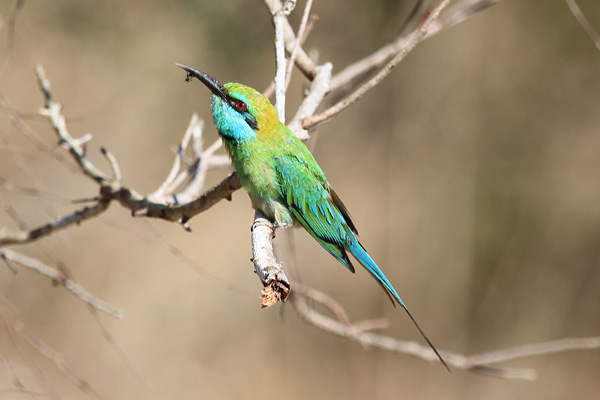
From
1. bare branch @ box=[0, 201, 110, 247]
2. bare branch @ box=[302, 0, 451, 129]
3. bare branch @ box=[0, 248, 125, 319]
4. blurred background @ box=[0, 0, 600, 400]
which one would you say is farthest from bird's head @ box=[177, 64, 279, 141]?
blurred background @ box=[0, 0, 600, 400]

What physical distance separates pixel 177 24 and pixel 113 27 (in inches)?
19.7

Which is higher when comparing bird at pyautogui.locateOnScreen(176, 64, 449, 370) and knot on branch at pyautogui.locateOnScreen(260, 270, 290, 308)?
bird at pyautogui.locateOnScreen(176, 64, 449, 370)

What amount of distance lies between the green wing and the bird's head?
13cm

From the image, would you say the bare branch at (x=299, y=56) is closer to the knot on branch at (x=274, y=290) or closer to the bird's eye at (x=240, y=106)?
the bird's eye at (x=240, y=106)

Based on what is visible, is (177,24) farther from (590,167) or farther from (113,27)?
(590,167)

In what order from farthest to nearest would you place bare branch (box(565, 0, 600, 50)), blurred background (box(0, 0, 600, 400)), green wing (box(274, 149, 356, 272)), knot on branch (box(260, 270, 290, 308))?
blurred background (box(0, 0, 600, 400)) → green wing (box(274, 149, 356, 272)) → bare branch (box(565, 0, 600, 50)) → knot on branch (box(260, 270, 290, 308))

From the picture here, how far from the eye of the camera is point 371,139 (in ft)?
16.3

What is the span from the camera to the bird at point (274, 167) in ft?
6.66

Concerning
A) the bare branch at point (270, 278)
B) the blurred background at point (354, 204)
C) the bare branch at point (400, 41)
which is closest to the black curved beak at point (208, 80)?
the bare branch at point (400, 41)

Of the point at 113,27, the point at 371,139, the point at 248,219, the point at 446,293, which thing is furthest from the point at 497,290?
the point at 113,27

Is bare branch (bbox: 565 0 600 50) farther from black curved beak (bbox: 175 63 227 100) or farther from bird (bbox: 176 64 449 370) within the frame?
black curved beak (bbox: 175 63 227 100)

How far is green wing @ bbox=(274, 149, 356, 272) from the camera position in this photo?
2.09 metres

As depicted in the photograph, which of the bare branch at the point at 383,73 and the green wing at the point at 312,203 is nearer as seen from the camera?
the bare branch at the point at 383,73

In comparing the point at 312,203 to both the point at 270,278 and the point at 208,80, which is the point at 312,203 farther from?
the point at 270,278
